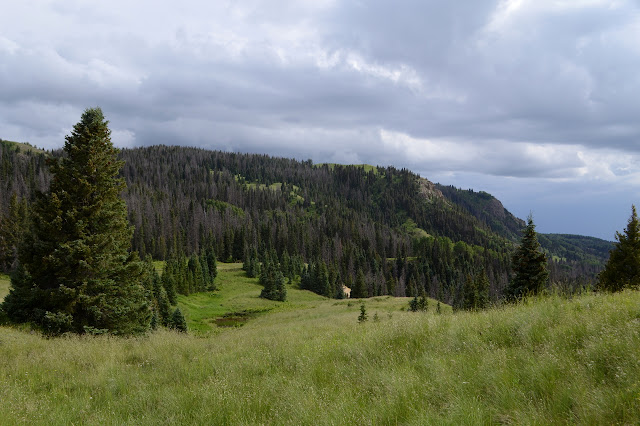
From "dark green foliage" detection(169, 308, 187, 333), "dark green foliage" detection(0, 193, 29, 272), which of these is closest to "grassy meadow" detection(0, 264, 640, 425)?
"dark green foliage" detection(169, 308, 187, 333)

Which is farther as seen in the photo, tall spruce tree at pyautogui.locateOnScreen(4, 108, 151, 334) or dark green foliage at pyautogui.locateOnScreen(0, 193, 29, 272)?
dark green foliage at pyautogui.locateOnScreen(0, 193, 29, 272)

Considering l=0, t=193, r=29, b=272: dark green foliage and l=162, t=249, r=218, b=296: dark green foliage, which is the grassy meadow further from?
l=0, t=193, r=29, b=272: dark green foliage

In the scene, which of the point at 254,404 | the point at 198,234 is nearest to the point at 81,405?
the point at 254,404

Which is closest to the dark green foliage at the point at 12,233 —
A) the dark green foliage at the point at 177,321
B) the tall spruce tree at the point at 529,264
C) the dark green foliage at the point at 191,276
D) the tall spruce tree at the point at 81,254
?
the dark green foliage at the point at 191,276

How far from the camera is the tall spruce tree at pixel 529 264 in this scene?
92.6 feet

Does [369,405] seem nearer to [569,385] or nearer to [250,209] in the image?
[569,385]

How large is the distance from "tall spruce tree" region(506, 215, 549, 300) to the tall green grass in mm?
23668

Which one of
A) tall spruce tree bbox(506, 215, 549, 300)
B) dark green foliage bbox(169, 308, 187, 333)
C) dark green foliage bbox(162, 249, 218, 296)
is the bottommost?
dark green foliage bbox(162, 249, 218, 296)

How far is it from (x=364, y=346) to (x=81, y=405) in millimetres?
5588

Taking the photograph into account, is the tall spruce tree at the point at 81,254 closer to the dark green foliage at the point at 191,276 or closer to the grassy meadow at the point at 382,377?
the grassy meadow at the point at 382,377

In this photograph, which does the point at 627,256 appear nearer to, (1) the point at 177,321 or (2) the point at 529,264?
(2) the point at 529,264

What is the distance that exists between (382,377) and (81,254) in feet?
52.9

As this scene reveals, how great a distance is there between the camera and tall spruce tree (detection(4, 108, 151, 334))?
1544cm

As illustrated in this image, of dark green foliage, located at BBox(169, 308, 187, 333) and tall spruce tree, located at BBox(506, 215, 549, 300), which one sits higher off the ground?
tall spruce tree, located at BBox(506, 215, 549, 300)
